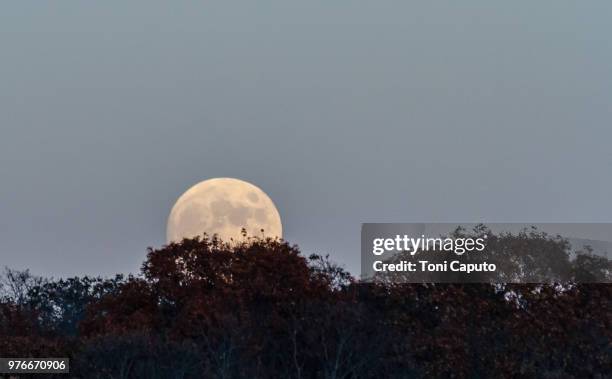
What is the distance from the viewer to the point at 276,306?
214 ft

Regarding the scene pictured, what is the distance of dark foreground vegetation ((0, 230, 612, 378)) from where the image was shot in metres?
60.6

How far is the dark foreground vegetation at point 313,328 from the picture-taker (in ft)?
199

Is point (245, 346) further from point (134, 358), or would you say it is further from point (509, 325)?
point (509, 325)

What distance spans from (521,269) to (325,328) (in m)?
10.7

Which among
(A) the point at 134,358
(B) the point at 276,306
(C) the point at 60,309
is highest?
(C) the point at 60,309

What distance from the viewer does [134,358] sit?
57.9 metres

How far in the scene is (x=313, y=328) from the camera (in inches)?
2472

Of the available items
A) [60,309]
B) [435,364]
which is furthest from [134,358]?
[60,309]

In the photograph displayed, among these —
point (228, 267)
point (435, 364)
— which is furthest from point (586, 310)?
point (228, 267)

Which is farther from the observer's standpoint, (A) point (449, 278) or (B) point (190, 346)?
(A) point (449, 278)

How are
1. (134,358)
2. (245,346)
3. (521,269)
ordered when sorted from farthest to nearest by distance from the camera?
1. (521,269)
2. (245,346)
3. (134,358)

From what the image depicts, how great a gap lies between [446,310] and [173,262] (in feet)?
46.7

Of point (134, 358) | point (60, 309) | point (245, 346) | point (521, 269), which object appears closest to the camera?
point (134, 358)

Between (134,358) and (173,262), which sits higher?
A: (173,262)
